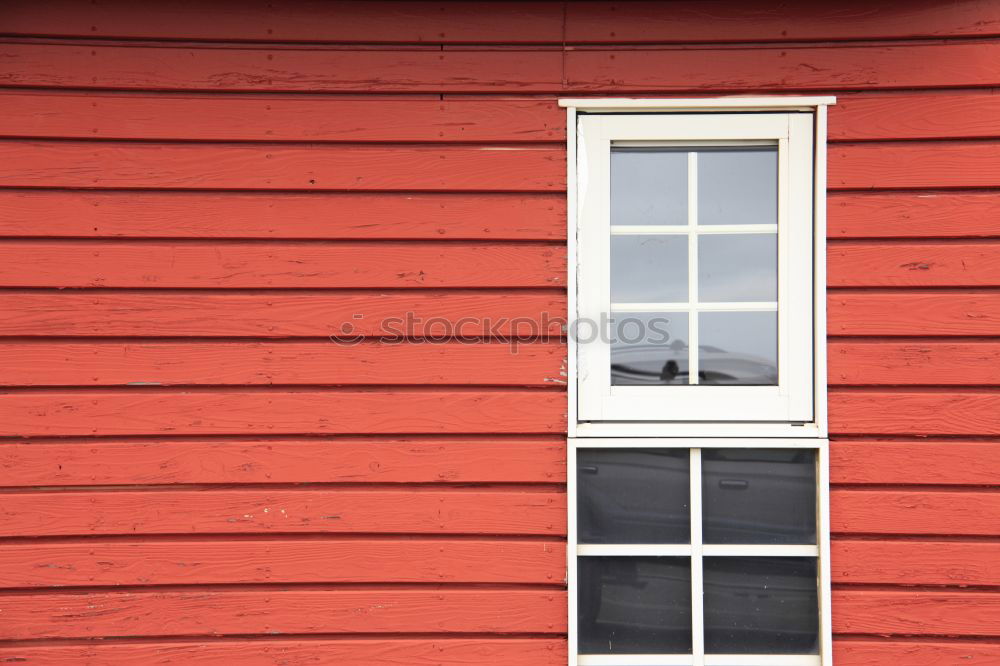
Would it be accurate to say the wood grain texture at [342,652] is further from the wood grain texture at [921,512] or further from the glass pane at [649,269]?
the glass pane at [649,269]

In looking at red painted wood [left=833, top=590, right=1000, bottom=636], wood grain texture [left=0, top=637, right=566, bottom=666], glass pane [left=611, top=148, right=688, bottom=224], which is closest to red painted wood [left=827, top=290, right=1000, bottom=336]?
glass pane [left=611, top=148, right=688, bottom=224]

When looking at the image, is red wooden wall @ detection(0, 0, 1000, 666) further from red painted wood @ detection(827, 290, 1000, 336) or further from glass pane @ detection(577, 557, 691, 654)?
glass pane @ detection(577, 557, 691, 654)

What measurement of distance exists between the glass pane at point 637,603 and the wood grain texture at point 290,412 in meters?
0.53

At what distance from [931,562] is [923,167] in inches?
51.9

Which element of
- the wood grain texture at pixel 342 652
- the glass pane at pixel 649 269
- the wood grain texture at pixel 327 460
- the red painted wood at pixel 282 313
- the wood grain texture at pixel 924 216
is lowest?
the wood grain texture at pixel 342 652

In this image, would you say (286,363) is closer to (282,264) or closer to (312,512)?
(282,264)

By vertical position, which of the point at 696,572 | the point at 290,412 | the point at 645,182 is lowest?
the point at 696,572

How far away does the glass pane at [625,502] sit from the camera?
218cm

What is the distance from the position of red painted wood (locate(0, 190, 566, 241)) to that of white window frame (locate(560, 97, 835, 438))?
15 cm

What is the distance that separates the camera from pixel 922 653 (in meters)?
2.12

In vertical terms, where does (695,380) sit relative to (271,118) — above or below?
below

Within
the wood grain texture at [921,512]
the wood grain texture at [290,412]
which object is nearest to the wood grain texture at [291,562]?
the wood grain texture at [290,412]

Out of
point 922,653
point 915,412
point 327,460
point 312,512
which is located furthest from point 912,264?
point 312,512

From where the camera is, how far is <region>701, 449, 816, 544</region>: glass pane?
2160 millimetres
